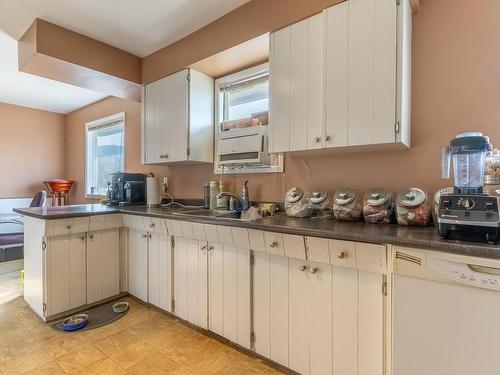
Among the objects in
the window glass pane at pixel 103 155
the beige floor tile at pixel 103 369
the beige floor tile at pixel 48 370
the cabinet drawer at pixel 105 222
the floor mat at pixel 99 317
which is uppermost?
the window glass pane at pixel 103 155

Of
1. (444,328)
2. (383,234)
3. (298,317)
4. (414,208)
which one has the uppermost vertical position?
(414,208)

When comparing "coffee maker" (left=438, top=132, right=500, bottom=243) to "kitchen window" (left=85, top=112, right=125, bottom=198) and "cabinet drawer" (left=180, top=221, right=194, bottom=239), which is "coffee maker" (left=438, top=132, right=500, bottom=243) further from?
"kitchen window" (left=85, top=112, right=125, bottom=198)

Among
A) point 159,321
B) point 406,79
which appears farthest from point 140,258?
point 406,79

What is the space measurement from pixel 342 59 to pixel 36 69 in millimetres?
2762

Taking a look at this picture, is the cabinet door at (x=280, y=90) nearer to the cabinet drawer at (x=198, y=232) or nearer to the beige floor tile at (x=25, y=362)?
the cabinet drawer at (x=198, y=232)

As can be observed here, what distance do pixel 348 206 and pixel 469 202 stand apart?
2.26 ft

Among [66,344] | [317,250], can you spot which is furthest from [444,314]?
[66,344]

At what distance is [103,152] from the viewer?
4.53 meters

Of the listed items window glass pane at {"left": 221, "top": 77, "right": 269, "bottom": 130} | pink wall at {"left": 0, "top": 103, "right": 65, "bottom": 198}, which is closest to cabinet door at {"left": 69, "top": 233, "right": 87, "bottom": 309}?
window glass pane at {"left": 221, "top": 77, "right": 269, "bottom": 130}

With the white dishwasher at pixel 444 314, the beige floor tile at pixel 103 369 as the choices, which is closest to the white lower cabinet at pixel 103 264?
the beige floor tile at pixel 103 369

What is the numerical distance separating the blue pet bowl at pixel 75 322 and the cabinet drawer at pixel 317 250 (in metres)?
1.89

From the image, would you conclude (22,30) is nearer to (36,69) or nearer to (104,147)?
(36,69)

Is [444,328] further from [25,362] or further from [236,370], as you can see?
[25,362]

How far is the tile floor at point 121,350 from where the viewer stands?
1.69 m
